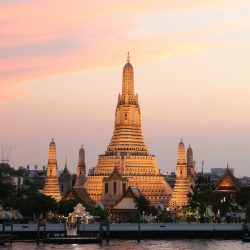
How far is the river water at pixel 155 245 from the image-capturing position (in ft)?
307

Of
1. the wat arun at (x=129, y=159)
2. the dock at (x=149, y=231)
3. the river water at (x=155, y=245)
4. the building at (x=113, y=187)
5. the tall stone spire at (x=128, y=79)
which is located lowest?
the river water at (x=155, y=245)

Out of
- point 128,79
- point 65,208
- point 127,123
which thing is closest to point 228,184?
point 127,123

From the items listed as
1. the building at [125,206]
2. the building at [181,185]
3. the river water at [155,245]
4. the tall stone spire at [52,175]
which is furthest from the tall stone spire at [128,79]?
the river water at [155,245]

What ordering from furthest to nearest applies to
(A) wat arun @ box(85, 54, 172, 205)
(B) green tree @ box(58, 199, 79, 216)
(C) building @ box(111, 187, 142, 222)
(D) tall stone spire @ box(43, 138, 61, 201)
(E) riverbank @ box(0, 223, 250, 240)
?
(A) wat arun @ box(85, 54, 172, 205) → (D) tall stone spire @ box(43, 138, 61, 201) → (C) building @ box(111, 187, 142, 222) → (B) green tree @ box(58, 199, 79, 216) → (E) riverbank @ box(0, 223, 250, 240)

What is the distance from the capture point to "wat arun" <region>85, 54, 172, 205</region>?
166 m

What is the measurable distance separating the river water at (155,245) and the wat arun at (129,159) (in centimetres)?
5938

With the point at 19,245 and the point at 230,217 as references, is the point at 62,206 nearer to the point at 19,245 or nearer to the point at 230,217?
the point at 230,217

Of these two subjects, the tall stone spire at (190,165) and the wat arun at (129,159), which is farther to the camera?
the tall stone spire at (190,165)

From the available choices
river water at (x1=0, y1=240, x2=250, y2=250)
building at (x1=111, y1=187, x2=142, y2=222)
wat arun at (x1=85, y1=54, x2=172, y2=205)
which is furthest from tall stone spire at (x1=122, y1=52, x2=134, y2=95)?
river water at (x1=0, y1=240, x2=250, y2=250)

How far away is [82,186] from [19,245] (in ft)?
252

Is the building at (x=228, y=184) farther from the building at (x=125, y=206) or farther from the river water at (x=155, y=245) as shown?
the river water at (x=155, y=245)

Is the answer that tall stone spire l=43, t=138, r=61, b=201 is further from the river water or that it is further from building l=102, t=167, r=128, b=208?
the river water

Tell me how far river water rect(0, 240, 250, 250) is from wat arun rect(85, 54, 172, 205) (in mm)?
59377

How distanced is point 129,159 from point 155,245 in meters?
69.3
